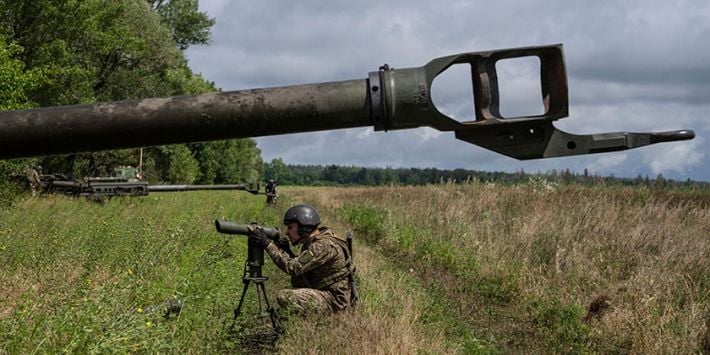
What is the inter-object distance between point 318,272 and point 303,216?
23.2 inches

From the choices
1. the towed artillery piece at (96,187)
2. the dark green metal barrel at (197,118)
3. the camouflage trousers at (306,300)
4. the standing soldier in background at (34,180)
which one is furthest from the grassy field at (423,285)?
the towed artillery piece at (96,187)

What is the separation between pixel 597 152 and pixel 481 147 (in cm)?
45

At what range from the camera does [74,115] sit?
2.97m

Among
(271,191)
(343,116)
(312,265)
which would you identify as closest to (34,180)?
(271,191)

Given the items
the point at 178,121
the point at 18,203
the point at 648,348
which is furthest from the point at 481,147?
the point at 18,203

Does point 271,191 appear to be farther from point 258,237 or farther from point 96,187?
point 258,237

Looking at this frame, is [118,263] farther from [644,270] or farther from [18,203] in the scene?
[18,203]

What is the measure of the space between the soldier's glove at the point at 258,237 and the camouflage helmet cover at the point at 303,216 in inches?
18.9

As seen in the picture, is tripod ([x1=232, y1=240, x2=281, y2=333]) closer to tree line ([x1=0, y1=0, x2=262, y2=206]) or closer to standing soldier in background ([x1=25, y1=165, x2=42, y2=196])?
tree line ([x1=0, y1=0, x2=262, y2=206])

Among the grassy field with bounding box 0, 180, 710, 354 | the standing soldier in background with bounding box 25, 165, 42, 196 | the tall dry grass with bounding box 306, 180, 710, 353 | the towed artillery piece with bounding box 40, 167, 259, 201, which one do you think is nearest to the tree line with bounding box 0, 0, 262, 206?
the standing soldier in background with bounding box 25, 165, 42, 196

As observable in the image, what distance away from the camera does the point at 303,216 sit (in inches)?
303

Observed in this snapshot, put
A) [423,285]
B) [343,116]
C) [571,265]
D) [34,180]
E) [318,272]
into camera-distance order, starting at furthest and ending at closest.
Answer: [34,180] < [423,285] < [571,265] < [318,272] < [343,116]

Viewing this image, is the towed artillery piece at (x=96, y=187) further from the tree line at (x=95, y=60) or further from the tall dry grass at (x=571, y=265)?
the tall dry grass at (x=571, y=265)

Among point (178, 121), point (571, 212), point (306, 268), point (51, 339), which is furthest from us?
point (571, 212)
